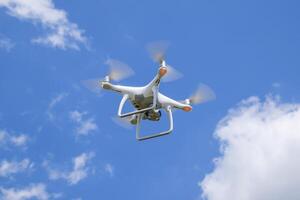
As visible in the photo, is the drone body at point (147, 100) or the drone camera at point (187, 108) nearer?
the drone body at point (147, 100)

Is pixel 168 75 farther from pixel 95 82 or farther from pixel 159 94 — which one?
pixel 95 82

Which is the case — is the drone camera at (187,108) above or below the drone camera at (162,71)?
above

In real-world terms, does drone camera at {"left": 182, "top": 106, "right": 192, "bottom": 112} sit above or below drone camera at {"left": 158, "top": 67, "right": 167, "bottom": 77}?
above

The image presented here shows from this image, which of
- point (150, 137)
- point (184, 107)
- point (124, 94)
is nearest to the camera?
point (150, 137)

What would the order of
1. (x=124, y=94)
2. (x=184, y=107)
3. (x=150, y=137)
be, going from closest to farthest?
(x=150, y=137) < (x=124, y=94) < (x=184, y=107)

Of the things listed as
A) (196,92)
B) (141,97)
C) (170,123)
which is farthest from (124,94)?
(196,92)

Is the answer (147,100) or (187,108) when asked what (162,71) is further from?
(187,108)

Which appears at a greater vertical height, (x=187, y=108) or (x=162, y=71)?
(x=187, y=108)

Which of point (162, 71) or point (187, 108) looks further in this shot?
point (187, 108)

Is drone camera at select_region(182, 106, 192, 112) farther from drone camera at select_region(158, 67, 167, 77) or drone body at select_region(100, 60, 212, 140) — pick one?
drone camera at select_region(158, 67, 167, 77)

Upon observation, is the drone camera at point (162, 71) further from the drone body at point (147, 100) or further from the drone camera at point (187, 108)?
the drone camera at point (187, 108)

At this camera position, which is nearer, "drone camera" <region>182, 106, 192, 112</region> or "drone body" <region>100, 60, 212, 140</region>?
"drone body" <region>100, 60, 212, 140</region>
